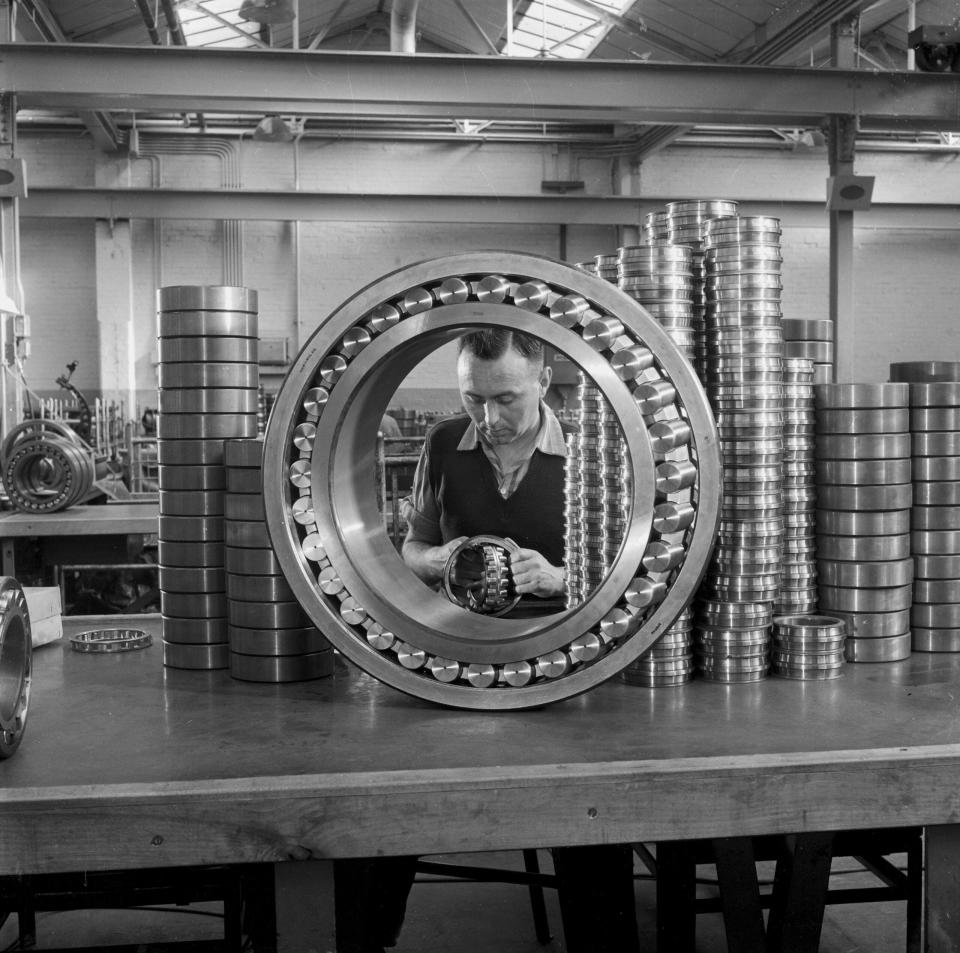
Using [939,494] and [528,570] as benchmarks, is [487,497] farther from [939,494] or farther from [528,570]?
[939,494]

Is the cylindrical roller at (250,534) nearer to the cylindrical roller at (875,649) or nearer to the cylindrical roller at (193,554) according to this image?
the cylindrical roller at (193,554)

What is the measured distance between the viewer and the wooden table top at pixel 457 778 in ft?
3.86

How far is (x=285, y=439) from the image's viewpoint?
1529 millimetres

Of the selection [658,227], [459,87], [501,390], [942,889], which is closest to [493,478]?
[501,390]

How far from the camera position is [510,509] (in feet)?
9.14

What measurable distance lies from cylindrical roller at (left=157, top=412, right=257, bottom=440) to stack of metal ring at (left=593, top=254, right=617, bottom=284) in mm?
629

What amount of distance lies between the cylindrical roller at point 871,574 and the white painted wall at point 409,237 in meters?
9.66

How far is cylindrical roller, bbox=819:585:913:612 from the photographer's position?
5.65ft

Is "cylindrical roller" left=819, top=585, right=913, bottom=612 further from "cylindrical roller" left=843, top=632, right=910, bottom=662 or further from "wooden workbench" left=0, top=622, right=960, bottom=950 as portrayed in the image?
"wooden workbench" left=0, top=622, right=960, bottom=950

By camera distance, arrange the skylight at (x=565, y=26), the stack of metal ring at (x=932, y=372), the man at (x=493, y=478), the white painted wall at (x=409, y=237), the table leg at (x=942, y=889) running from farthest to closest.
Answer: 1. the white painted wall at (x=409, y=237)
2. the skylight at (x=565, y=26)
3. the man at (x=493, y=478)
4. the stack of metal ring at (x=932, y=372)
5. the table leg at (x=942, y=889)

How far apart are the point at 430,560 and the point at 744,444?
1.15m

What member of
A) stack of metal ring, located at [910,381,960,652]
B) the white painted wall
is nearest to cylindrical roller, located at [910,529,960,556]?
stack of metal ring, located at [910,381,960,652]

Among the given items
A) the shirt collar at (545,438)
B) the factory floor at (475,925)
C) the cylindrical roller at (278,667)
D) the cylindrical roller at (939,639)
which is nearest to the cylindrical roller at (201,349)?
the cylindrical roller at (278,667)

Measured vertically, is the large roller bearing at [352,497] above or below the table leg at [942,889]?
above
